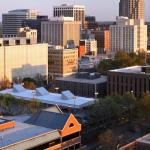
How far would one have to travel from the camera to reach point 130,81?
48000mm

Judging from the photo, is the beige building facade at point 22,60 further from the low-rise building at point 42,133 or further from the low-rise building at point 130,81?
the low-rise building at point 42,133

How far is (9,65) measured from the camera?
212 feet

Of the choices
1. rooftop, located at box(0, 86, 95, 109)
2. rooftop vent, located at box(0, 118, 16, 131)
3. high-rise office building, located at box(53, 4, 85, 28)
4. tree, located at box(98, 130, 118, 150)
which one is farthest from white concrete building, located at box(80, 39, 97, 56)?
rooftop vent, located at box(0, 118, 16, 131)

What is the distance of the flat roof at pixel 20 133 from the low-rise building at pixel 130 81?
21.2 meters

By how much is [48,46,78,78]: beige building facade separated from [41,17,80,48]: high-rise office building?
96.6ft

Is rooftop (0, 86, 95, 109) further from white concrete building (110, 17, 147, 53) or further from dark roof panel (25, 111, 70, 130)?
white concrete building (110, 17, 147, 53)

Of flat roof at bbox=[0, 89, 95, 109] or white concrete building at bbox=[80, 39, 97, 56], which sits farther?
white concrete building at bbox=[80, 39, 97, 56]

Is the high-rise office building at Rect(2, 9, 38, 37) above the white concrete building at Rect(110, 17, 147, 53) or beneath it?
above

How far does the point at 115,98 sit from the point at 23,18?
96.9 m

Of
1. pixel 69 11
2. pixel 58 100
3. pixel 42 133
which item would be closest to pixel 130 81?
pixel 58 100

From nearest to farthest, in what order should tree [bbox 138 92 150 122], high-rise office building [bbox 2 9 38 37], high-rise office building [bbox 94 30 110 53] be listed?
1. tree [bbox 138 92 150 122]
2. high-rise office building [bbox 94 30 110 53]
3. high-rise office building [bbox 2 9 38 37]

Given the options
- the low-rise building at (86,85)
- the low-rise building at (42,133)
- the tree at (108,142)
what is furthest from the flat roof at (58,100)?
the low-rise building at (42,133)

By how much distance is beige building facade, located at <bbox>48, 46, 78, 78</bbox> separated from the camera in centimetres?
7180

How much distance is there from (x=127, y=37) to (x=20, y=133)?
7962 cm
